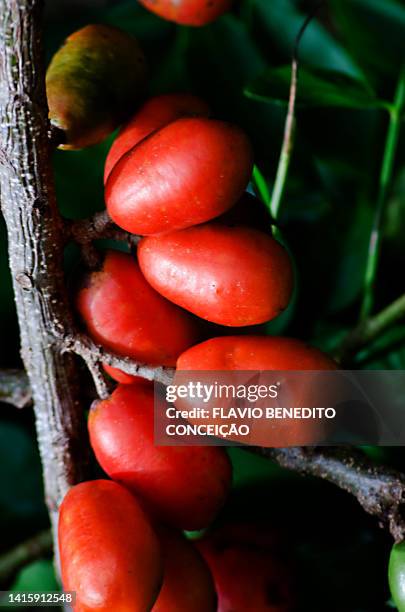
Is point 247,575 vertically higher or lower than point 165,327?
lower

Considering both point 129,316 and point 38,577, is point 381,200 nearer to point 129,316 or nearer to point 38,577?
point 129,316

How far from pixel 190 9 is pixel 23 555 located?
0.52 metres

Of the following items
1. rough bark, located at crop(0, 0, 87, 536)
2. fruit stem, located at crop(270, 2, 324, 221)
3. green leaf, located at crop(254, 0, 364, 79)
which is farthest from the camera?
green leaf, located at crop(254, 0, 364, 79)

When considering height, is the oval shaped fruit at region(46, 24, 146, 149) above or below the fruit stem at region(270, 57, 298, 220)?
above

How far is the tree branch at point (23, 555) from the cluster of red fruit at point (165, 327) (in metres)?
0.32

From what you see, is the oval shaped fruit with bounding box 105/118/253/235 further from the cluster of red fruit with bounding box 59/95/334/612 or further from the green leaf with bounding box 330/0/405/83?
the green leaf with bounding box 330/0/405/83

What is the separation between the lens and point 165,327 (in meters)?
0.42

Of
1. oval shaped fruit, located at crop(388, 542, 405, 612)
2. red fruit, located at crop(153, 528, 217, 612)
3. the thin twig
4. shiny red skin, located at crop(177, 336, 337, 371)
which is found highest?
shiny red skin, located at crop(177, 336, 337, 371)

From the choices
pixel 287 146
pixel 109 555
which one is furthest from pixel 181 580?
pixel 287 146

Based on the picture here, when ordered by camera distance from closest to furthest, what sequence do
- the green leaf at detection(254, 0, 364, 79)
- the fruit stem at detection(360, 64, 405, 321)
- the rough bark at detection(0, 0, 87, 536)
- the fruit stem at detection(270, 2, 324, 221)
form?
the rough bark at detection(0, 0, 87, 536) → the fruit stem at detection(270, 2, 324, 221) → the fruit stem at detection(360, 64, 405, 321) → the green leaf at detection(254, 0, 364, 79)

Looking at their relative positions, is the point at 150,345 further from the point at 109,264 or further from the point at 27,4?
the point at 27,4

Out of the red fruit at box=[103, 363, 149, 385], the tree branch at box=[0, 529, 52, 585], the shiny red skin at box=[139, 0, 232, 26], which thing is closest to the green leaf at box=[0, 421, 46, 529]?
the tree branch at box=[0, 529, 52, 585]

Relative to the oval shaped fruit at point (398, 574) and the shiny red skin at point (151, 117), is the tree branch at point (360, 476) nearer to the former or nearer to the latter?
the oval shaped fruit at point (398, 574)

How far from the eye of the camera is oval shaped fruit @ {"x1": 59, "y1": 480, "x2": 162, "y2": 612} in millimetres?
365
